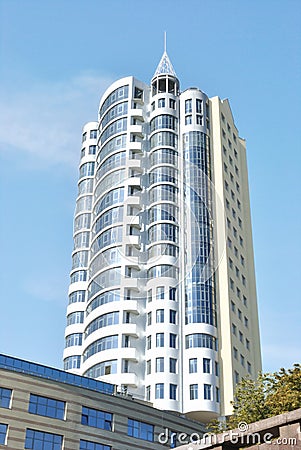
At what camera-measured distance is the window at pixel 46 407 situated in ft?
150

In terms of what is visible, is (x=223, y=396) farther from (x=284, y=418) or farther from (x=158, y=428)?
(x=284, y=418)

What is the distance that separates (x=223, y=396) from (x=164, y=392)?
6179 mm

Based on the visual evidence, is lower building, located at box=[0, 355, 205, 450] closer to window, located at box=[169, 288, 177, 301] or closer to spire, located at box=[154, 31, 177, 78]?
window, located at box=[169, 288, 177, 301]

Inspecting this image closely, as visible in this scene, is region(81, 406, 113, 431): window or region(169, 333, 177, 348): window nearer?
region(81, 406, 113, 431): window

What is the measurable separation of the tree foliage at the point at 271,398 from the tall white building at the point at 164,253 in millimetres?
26514

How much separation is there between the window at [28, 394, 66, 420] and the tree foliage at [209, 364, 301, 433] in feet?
60.0

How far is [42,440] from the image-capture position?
45094 mm

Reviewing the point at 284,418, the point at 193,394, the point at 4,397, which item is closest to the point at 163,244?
the point at 193,394

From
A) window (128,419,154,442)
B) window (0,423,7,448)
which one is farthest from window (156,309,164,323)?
window (0,423,7,448)

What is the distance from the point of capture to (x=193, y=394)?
59469mm

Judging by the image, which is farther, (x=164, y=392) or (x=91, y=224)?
(x=91, y=224)

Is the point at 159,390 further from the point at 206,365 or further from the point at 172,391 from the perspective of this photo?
the point at 206,365

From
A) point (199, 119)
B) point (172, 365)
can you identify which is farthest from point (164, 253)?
point (199, 119)

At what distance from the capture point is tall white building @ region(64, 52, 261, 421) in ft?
202
